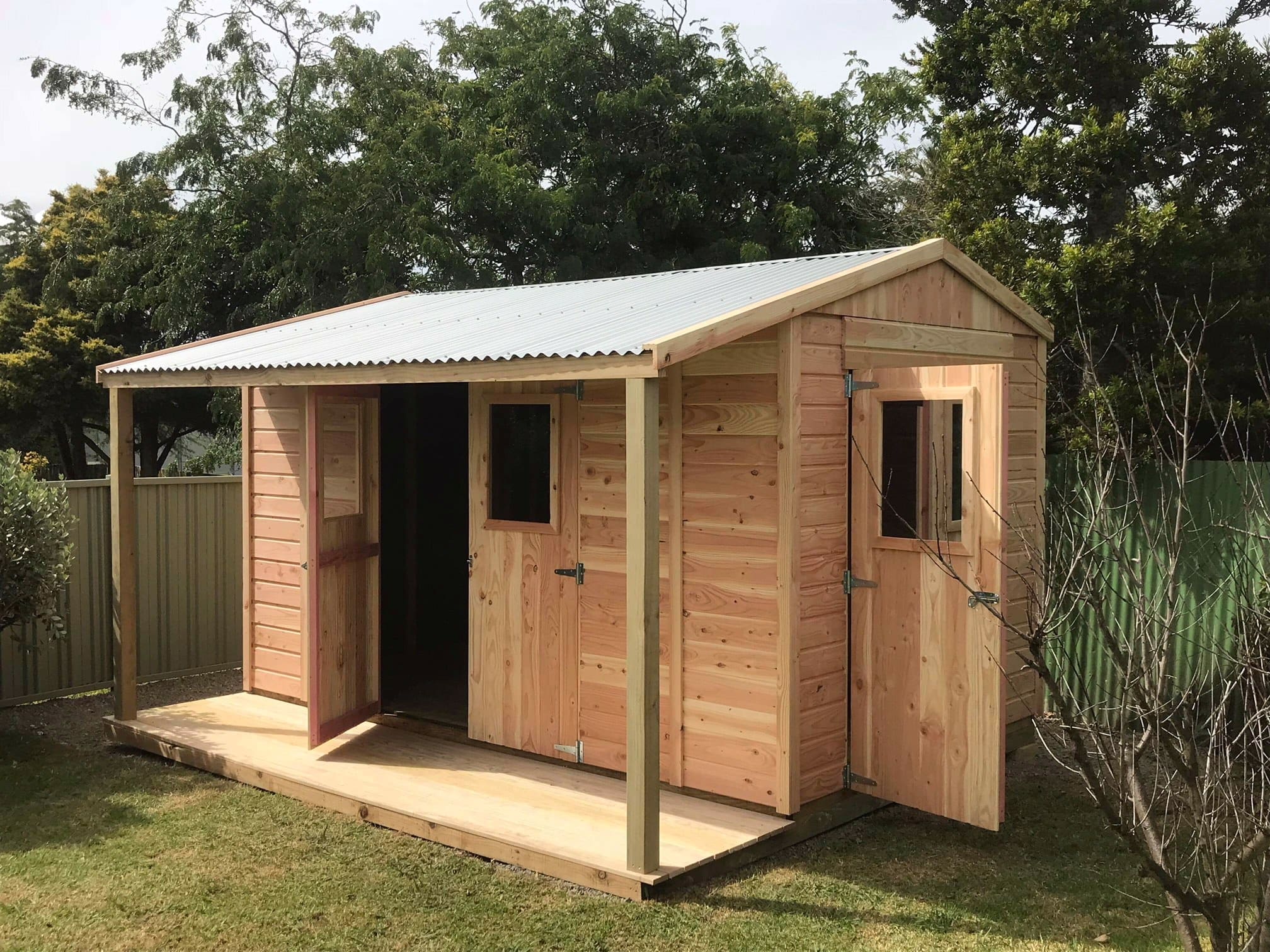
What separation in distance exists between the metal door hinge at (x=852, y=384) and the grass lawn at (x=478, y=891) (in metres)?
2.08

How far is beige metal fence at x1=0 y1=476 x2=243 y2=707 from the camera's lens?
8.11m

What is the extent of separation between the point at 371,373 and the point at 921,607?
2.83 metres

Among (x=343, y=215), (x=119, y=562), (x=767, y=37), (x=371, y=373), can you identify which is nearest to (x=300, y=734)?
(x=119, y=562)

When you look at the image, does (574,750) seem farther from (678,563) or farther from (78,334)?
(78,334)

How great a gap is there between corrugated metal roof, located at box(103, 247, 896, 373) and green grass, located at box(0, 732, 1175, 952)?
219 centimetres

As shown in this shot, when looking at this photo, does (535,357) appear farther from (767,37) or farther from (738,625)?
(767,37)

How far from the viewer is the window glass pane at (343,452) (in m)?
6.90

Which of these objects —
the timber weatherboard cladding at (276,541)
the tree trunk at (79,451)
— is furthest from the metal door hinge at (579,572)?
the tree trunk at (79,451)

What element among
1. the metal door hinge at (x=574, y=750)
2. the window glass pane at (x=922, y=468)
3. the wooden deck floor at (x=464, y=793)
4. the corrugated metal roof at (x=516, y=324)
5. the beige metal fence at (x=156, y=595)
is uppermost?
the corrugated metal roof at (x=516, y=324)

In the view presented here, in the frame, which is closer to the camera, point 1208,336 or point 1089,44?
point 1208,336

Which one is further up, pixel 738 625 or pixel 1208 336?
pixel 1208 336

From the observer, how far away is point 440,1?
834 inches

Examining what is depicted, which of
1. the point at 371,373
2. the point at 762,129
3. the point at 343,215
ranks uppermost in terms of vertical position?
the point at 762,129

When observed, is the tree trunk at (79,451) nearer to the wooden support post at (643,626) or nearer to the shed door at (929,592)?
the shed door at (929,592)
